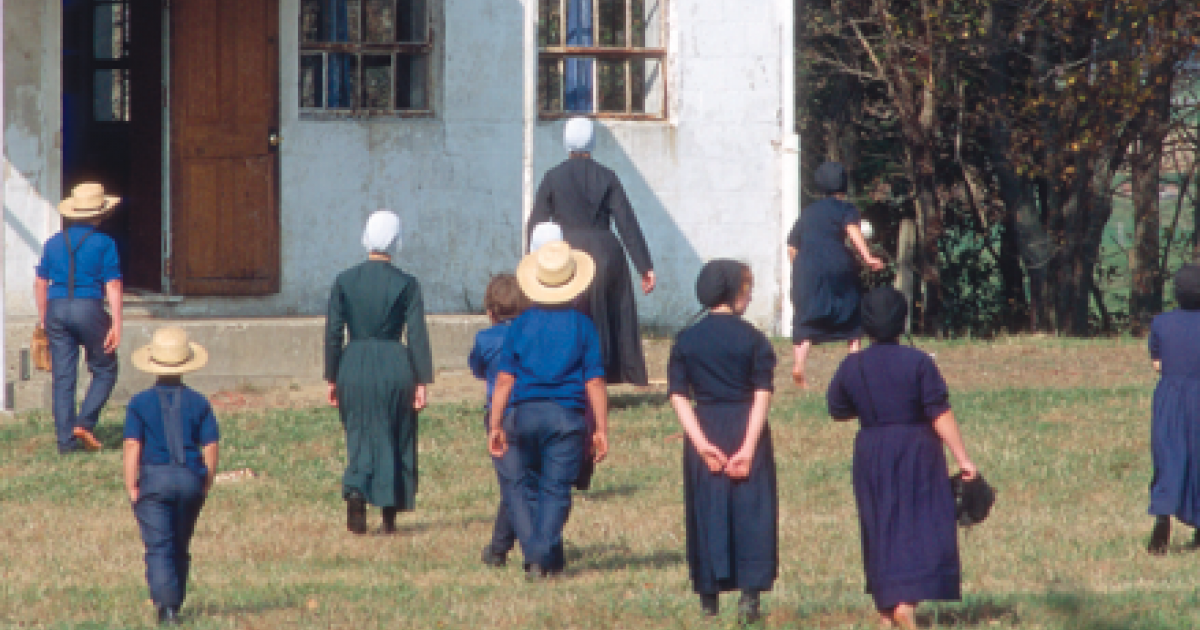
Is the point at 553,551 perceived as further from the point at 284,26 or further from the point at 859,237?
the point at 284,26

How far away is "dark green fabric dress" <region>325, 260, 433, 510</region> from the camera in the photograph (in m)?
8.55

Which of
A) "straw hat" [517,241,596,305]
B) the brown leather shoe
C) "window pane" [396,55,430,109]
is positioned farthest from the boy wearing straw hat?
"window pane" [396,55,430,109]

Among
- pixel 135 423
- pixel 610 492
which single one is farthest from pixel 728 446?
pixel 610 492

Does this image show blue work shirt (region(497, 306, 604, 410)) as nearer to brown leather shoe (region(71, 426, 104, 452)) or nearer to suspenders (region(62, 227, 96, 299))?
suspenders (region(62, 227, 96, 299))

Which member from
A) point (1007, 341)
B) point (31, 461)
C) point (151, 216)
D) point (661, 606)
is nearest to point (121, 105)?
point (151, 216)

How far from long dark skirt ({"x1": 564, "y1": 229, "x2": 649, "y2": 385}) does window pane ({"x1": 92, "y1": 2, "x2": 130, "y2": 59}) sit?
605cm

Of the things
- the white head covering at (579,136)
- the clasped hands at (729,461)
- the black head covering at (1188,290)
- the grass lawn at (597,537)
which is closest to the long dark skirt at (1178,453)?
the grass lawn at (597,537)

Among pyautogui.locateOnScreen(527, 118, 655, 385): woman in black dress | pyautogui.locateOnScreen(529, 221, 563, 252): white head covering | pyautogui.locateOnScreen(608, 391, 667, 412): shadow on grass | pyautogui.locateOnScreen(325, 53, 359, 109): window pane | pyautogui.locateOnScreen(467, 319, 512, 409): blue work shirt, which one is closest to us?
pyautogui.locateOnScreen(467, 319, 512, 409): blue work shirt

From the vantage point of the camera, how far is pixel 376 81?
51.0ft

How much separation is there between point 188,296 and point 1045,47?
1070 centimetres

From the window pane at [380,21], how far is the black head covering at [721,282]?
9519mm

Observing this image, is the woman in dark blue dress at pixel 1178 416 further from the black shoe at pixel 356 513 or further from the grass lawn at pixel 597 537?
the black shoe at pixel 356 513

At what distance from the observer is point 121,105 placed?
1552 centimetres

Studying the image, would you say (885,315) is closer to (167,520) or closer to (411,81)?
(167,520)
